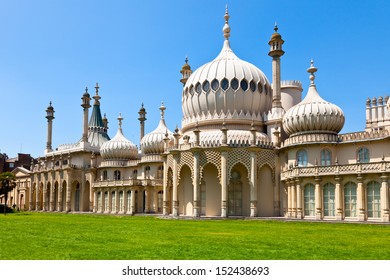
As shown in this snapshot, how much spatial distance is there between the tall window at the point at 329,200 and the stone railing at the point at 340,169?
122 centimetres

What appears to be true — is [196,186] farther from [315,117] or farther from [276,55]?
[276,55]

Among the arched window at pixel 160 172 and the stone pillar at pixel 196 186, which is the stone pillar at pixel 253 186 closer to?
the stone pillar at pixel 196 186

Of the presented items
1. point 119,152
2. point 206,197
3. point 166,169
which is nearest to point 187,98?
point 166,169

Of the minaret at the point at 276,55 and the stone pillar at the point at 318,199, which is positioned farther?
the minaret at the point at 276,55

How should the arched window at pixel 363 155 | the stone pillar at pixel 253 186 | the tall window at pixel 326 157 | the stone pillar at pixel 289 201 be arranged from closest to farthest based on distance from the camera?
the arched window at pixel 363 155 → the stone pillar at pixel 289 201 → the tall window at pixel 326 157 → the stone pillar at pixel 253 186

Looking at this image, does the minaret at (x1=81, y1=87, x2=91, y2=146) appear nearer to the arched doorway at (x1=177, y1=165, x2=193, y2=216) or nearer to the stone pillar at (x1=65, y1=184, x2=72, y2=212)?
the stone pillar at (x1=65, y1=184, x2=72, y2=212)

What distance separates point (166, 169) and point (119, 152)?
19219 mm

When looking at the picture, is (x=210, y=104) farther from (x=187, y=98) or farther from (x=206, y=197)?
(x=206, y=197)

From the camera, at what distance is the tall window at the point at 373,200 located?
32.9 metres

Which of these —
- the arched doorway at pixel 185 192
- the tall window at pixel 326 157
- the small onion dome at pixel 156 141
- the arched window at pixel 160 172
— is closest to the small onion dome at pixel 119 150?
the small onion dome at pixel 156 141

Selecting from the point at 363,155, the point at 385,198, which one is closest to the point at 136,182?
the point at 363,155

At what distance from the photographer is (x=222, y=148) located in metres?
42.1

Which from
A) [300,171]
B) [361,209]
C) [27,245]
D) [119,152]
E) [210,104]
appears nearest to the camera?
[27,245]

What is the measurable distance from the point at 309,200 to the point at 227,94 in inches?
570
